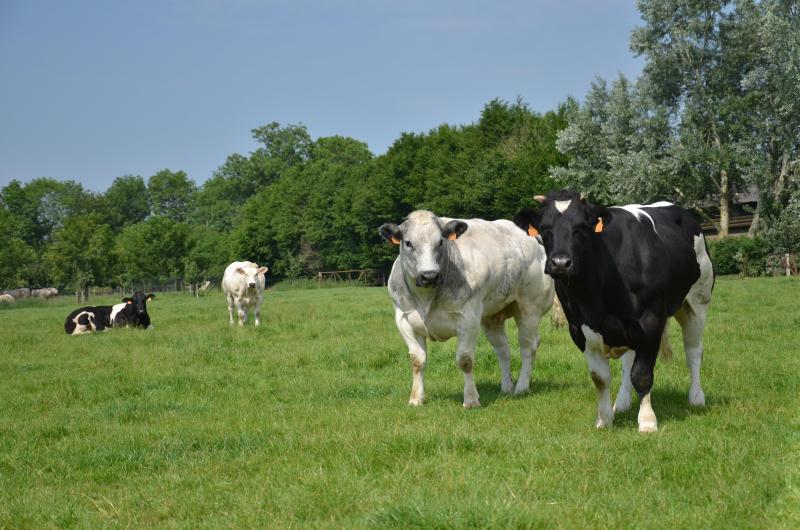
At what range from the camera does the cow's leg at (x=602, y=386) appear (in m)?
7.19

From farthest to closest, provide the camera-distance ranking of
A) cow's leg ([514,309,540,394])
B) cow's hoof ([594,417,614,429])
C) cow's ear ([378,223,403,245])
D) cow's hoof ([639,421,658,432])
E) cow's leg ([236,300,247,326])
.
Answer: cow's leg ([236,300,247,326])
cow's leg ([514,309,540,394])
cow's ear ([378,223,403,245])
cow's hoof ([594,417,614,429])
cow's hoof ([639,421,658,432])

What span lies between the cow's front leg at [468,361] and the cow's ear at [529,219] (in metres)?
1.79

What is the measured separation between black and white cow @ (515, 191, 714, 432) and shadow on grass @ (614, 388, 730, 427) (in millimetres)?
441

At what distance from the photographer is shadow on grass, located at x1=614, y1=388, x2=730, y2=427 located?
7.45 meters

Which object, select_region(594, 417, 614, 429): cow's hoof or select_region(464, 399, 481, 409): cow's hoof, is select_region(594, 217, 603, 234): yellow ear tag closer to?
select_region(594, 417, 614, 429): cow's hoof

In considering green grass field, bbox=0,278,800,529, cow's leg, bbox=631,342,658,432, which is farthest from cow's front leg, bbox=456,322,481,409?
cow's leg, bbox=631,342,658,432

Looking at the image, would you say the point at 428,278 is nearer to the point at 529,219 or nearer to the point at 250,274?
the point at 529,219

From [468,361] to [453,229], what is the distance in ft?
4.74

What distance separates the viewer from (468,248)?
30.5 feet

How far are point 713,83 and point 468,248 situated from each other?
3867 centimetres

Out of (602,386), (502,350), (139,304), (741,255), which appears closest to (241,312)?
(139,304)

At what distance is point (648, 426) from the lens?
6852 mm

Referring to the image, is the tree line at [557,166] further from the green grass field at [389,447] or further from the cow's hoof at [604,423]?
the cow's hoof at [604,423]

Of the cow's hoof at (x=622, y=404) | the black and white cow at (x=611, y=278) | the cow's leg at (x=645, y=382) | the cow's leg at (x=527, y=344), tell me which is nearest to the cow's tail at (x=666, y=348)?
the cow's hoof at (x=622, y=404)
